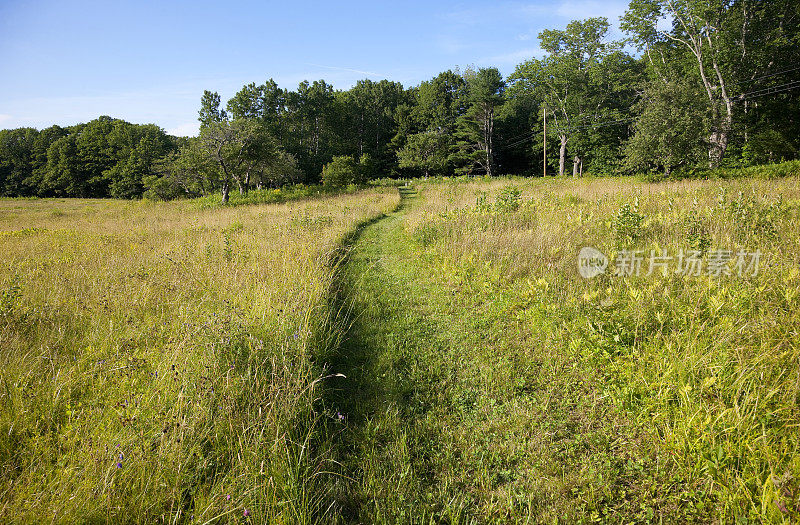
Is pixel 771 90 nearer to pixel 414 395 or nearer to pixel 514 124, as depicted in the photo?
pixel 514 124

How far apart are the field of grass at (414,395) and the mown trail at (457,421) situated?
19 millimetres

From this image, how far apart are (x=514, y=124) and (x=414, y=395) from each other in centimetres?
5145

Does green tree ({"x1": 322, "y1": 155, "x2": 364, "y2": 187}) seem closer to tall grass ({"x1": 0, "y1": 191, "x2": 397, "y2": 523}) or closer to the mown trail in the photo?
tall grass ({"x1": 0, "y1": 191, "x2": 397, "y2": 523})

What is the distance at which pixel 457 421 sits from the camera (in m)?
3.04

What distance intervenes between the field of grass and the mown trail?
0.02 m

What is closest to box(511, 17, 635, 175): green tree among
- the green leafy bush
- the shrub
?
the green leafy bush

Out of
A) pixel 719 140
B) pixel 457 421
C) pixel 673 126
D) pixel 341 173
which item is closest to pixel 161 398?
pixel 457 421

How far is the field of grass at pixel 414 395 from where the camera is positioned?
6.87 feet

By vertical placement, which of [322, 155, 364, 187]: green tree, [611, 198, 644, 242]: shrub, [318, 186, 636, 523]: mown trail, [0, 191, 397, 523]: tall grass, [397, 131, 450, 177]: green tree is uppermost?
[397, 131, 450, 177]: green tree

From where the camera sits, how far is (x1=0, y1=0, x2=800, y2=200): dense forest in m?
21.4

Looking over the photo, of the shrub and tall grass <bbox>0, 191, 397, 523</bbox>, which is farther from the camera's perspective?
the shrub

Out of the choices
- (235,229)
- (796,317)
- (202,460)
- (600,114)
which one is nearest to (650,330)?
(796,317)

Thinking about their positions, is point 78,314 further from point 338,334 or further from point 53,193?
point 53,193

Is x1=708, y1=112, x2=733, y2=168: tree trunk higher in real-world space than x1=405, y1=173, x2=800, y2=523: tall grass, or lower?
higher
